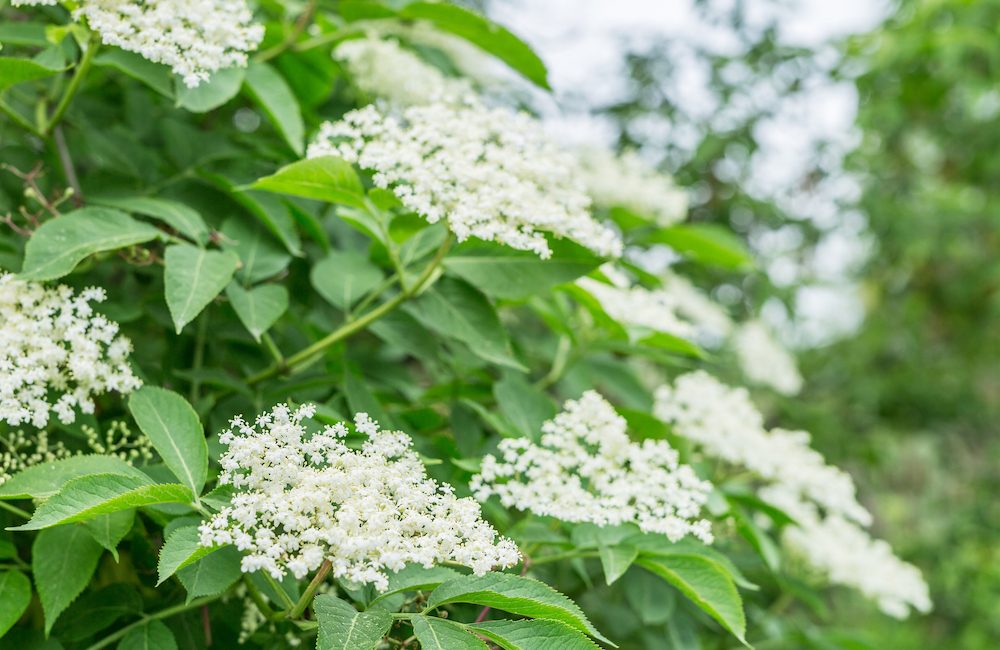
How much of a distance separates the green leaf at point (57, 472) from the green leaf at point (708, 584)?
77 centimetres

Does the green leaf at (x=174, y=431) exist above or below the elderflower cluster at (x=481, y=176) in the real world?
below

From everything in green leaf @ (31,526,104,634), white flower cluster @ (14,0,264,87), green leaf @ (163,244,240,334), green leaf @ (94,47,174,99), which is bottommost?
green leaf @ (31,526,104,634)

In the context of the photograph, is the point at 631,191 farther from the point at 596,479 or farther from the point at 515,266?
the point at 596,479

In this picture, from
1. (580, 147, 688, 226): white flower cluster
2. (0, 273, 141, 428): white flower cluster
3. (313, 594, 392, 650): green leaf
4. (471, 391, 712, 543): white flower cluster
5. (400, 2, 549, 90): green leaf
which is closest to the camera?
(313, 594, 392, 650): green leaf

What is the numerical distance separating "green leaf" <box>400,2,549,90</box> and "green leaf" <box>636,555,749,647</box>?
3.39 ft

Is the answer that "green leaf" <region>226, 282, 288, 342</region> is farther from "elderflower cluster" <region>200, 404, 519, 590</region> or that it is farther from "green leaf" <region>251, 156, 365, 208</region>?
"elderflower cluster" <region>200, 404, 519, 590</region>

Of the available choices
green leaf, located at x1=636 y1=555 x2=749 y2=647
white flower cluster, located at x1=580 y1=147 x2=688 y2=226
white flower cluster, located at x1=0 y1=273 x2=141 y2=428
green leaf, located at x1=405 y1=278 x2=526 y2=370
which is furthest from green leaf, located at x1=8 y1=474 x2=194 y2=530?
white flower cluster, located at x1=580 y1=147 x2=688 y2=226

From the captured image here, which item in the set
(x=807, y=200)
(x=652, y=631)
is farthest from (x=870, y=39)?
(x=652, y=631)

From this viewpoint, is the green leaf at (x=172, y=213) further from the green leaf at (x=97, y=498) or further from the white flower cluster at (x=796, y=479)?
the white flower cluster at (x=796, y=479)

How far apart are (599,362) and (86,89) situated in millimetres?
1319

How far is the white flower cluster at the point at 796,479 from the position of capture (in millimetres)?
1890

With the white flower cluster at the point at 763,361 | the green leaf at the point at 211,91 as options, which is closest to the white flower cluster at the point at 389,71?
the green leaf at the point at 211,91

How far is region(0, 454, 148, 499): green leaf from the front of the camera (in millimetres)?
1127

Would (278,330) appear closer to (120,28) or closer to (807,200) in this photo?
(120,28)
